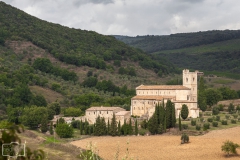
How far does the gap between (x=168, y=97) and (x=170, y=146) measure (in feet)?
78.7

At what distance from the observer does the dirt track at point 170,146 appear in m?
44.3

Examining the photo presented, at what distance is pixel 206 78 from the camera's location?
150000 mm

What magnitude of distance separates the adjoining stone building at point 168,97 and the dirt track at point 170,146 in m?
12.7

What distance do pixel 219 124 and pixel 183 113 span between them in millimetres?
6359

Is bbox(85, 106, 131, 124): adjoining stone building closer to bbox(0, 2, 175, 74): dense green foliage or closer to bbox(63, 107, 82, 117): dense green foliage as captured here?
bbox(63, 107, 82, 117): dense green foliage

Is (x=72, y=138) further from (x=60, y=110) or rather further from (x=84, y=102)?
(x=84, y=102)

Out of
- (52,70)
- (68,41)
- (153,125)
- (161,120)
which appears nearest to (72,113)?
(153,125)

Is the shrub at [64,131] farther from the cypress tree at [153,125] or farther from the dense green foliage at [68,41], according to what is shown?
the dense green foliage at [68,41]

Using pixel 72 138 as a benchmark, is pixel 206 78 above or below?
above

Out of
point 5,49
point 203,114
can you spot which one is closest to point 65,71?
point 5,49

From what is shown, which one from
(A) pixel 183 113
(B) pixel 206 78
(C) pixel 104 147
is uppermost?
(B) pixel 206 78

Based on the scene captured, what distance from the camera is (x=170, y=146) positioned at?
50219 millimetres

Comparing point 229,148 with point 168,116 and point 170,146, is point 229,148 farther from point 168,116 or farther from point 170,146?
point 168,116

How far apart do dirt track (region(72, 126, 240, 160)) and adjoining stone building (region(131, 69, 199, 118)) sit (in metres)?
12.7
